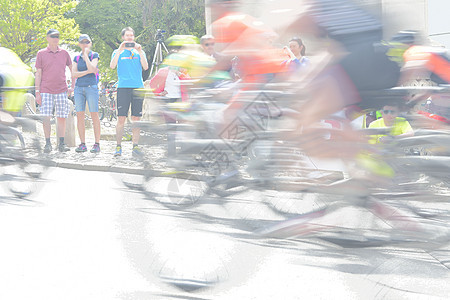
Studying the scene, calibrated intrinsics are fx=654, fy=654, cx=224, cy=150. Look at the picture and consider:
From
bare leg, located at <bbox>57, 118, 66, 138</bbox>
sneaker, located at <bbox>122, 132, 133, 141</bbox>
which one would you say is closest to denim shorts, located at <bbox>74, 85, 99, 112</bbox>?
bare leg, located at <bbox>57, 118, 66, 138</bbox>

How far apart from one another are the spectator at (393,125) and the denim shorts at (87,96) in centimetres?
693

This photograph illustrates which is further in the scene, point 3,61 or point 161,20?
point 161,20

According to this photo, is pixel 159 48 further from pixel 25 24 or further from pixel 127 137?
pixel 25 24

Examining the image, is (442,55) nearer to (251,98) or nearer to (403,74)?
(403,74)

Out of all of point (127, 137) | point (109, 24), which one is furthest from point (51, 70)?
point (109, 24)

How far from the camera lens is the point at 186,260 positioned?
14.4 ft

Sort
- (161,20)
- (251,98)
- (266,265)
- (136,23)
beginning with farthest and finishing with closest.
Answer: (136,23) → (161,20) → (251,98) → (266,265)

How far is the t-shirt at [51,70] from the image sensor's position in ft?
33.5

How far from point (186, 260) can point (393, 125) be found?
1.68 meters

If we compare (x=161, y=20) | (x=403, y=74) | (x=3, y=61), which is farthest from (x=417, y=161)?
(x=161, y=20)

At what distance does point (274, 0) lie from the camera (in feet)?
17.5

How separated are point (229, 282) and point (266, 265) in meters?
→ 0.56

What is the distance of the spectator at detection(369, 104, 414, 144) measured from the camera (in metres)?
4.37

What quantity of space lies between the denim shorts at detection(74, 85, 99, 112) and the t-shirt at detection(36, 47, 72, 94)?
45 cm
